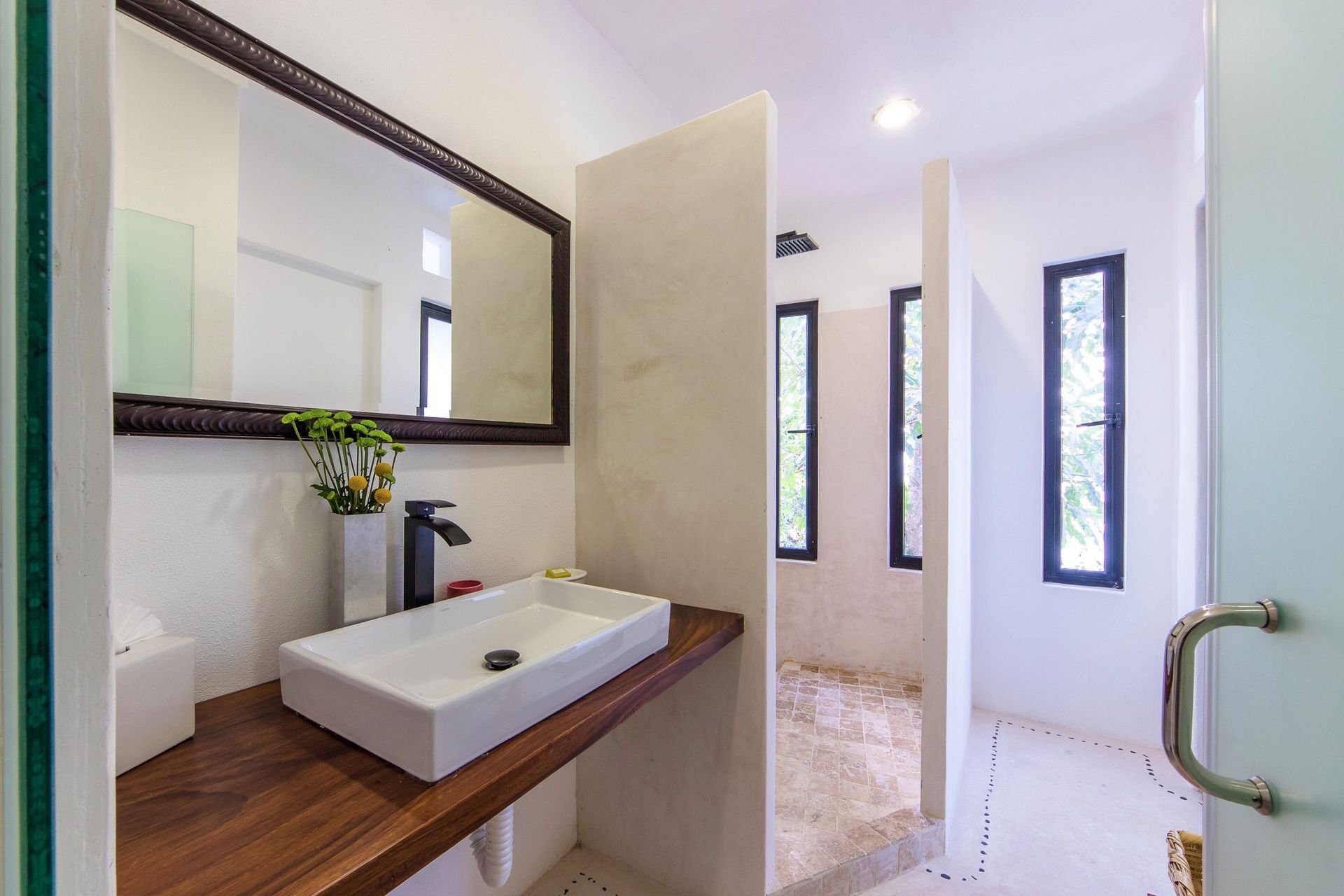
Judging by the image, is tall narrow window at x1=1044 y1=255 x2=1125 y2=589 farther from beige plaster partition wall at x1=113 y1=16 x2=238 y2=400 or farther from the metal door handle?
beige plaster partition wall at x1=113 y1=16 x2=238 y2=400

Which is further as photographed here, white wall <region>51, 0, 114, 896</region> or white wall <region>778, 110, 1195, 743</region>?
white wall <region>778, 110, 1195, 743</region>

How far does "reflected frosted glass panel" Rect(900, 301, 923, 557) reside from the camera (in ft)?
8.83

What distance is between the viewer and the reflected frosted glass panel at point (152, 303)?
2.40 ft

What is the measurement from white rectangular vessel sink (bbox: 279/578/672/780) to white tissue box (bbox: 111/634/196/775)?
0.12 m

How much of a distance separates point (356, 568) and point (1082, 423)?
283 cm

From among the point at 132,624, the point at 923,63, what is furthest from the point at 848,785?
the point at 923,63

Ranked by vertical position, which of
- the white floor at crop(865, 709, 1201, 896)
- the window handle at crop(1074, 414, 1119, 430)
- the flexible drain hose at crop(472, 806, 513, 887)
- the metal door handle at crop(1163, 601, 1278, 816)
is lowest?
the white floor at crop(865, 709, 1201, 896)

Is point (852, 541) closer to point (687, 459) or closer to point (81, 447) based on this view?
point (687, 459)

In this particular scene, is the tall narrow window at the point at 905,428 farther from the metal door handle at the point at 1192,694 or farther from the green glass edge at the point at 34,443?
the green glass edge at the point at 34,443

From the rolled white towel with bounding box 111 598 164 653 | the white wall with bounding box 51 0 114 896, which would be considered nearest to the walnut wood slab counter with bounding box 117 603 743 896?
the rolled white towel with bounding box 111 598 164 653

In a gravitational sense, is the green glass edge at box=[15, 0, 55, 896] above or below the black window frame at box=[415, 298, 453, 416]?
below

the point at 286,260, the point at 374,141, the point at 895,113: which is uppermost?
the point at 895,113

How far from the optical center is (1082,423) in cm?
237

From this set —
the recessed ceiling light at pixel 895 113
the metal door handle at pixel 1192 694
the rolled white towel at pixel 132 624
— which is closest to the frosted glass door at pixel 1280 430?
the metal door handle at pixel 1192 694
